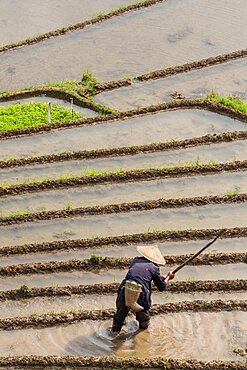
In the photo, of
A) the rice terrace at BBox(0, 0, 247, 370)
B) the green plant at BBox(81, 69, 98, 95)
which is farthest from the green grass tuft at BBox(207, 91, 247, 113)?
the green plant at BBox(81, 69, 98, 95)

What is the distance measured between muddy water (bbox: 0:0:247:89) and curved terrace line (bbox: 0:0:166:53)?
0.36 feet

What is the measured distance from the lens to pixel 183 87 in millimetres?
11430

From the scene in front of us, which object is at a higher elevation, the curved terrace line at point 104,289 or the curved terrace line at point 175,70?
the curved terrace line at point 175,70

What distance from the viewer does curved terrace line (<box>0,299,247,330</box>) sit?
7430 mm

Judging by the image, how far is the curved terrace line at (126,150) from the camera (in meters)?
9.78

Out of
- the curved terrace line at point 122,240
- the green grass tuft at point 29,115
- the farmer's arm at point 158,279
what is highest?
the farmer's arm at point 158,279

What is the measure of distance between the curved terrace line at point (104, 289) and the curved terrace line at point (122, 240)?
677mm

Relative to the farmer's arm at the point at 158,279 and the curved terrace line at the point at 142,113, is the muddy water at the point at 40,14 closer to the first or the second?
the curved terrace line at the point at 142,113

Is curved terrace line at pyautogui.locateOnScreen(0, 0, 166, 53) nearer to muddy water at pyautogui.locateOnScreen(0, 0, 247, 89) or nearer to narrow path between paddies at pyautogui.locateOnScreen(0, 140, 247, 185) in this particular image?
muddy water at pyautogui.locateOnScreen(0, 0, 247, 89)

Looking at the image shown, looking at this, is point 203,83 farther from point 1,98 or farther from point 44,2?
point 44,2

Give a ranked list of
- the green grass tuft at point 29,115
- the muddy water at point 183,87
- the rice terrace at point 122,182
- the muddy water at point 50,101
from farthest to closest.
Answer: the muddy water at point 183,87
the muddy water at point 50,101
the green grass tuft at point 29,115
the rice terrace at point 122,182

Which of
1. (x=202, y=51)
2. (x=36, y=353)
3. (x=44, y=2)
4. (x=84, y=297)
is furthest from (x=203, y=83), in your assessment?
(x=36, y=353)

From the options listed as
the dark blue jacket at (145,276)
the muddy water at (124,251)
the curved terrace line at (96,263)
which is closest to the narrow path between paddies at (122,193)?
the muddy water at (124,251)

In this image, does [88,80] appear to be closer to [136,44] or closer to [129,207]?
[136,44]
